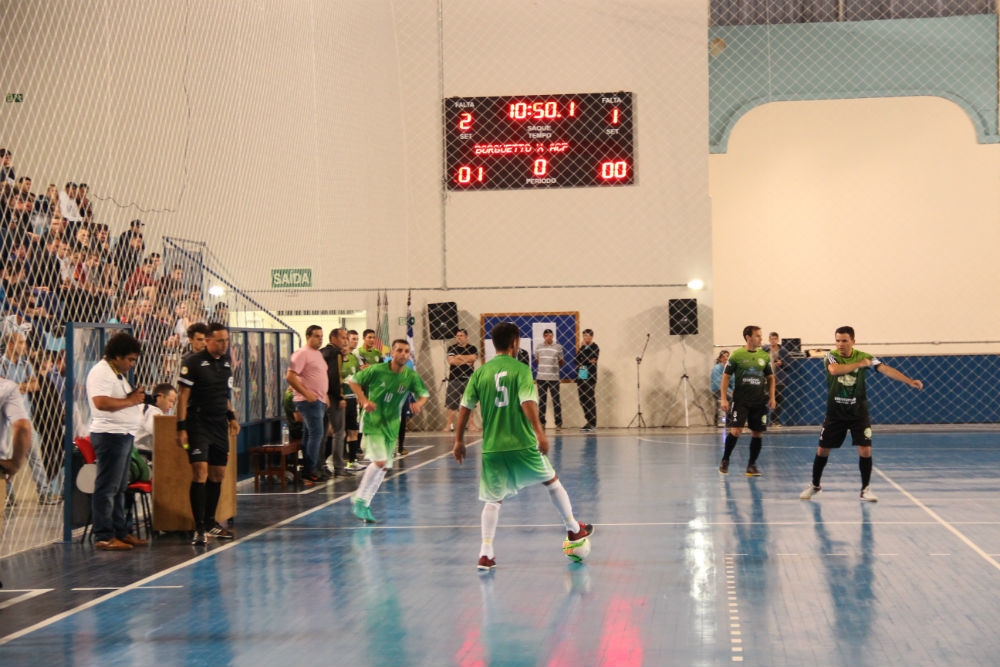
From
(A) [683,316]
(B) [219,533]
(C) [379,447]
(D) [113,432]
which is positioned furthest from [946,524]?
(A) [683,316]

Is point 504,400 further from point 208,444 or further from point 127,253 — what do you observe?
point 127,253

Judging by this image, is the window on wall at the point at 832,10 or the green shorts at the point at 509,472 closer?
the green shorts at the point at 509,472

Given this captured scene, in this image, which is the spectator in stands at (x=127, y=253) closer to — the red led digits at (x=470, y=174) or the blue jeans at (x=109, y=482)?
the blue jeans at (x=109, y=482)

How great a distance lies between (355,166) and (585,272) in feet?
17.3

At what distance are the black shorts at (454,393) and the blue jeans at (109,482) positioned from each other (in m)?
13.3

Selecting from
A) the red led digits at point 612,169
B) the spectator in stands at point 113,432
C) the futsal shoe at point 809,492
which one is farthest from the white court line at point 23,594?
the red led digits at point 612,169

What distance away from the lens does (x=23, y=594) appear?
26.1 ft

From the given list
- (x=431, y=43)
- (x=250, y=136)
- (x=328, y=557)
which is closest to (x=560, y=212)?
(x=431, y=43)

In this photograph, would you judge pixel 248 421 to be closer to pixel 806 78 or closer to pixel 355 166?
pixel 355 166

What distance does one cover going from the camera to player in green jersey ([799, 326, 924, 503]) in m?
12.1

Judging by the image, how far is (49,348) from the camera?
12875 millimetres

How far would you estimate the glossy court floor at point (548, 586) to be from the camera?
6168mm

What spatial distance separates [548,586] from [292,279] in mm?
15390

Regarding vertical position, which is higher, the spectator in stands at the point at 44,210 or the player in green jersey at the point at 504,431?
the spectator in stands at the point at 44,210
